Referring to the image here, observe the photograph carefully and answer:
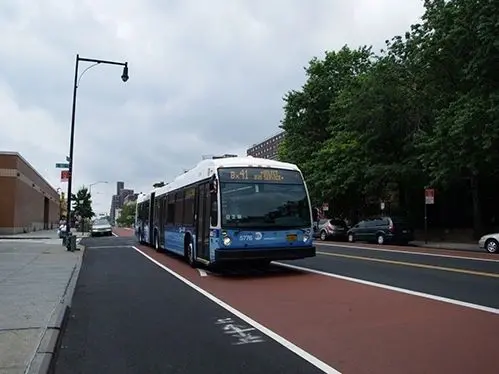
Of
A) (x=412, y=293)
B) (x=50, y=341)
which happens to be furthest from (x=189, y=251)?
(x=50, y=341)

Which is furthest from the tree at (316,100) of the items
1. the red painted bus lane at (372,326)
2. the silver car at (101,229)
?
the red painted bus lane at (372,326)

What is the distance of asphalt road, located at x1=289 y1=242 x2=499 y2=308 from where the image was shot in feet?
36.4

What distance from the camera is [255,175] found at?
15172mm

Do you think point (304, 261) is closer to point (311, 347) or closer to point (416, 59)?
point (311, 347)

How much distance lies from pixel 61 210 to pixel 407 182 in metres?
85.7

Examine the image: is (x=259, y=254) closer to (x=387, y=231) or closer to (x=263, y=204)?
(x=263, y=204)

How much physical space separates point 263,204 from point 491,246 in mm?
14001

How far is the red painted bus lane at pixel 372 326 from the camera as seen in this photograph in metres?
6.31

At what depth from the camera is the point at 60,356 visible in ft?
22.8

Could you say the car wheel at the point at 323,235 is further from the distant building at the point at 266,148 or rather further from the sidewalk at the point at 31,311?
the distant building at the point at 266,148

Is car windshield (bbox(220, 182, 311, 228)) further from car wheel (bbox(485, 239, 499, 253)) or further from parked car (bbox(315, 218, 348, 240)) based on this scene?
parked car (bbox(315, 218, 348, 240))

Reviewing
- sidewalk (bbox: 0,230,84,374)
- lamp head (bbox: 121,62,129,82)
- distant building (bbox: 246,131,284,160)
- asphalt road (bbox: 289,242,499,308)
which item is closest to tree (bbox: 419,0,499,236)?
asphalt road (bbox: 289,242,499,308)

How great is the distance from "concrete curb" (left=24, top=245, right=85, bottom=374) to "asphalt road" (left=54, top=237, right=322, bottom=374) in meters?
0.12

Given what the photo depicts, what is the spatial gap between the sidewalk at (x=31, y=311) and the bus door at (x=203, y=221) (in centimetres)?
348
